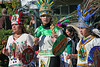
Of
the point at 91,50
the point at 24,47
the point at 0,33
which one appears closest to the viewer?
the point at 91,50

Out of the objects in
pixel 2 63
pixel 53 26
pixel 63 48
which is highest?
pixel 53 26

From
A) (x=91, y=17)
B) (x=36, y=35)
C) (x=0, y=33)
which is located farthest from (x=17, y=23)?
(x=0, y=33)

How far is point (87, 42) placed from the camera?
582cm

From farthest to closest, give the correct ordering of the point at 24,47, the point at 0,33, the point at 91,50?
the point at 0,33, the point at 24,47, the point at 91,50

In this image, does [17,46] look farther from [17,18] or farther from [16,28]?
[17,18]

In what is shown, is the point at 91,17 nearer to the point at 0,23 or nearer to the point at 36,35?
the point at 36,35

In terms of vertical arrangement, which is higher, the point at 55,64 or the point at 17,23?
the point at 17,23

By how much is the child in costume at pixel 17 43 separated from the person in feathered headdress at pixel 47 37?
228 mm

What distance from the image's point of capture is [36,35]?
6441 millimetres

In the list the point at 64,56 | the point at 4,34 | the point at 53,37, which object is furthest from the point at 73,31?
the point at 4,34

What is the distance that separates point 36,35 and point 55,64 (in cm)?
72

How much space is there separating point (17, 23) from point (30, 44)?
1.64 feet

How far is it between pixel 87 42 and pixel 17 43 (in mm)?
1429

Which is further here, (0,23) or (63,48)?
(0,23)
